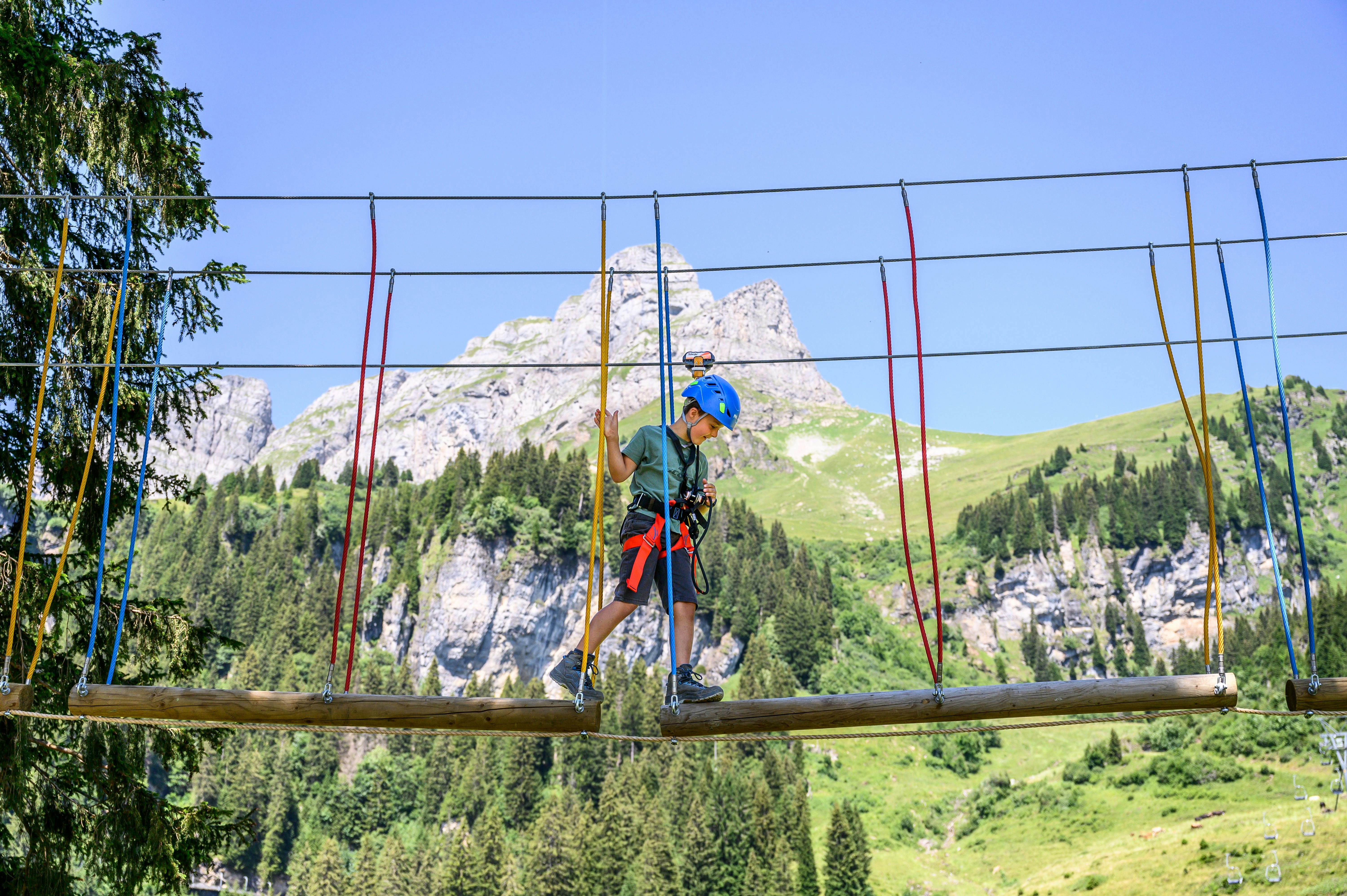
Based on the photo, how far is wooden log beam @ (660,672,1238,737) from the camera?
566 cm

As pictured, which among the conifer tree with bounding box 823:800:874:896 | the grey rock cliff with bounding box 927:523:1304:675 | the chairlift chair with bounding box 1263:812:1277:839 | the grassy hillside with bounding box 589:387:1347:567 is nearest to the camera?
the chairlift chair with bounding box 1263:812:1277:839

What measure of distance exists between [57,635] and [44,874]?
6.08ft

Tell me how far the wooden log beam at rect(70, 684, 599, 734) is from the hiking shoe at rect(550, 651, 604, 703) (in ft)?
0.32

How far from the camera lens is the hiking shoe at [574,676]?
19.3ft

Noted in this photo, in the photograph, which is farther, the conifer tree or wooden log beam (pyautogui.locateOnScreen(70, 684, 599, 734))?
the conifer tree

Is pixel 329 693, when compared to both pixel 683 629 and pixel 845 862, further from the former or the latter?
pixel 845 862

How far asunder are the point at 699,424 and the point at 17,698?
4.07 m

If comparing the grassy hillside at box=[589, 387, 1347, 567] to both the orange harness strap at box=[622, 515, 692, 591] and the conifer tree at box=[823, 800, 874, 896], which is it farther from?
the orange harness strap at box=[622, 515, 692, 591]

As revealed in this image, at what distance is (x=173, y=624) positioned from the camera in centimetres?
962

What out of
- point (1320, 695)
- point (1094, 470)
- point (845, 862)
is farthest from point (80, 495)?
point (1094, 470)

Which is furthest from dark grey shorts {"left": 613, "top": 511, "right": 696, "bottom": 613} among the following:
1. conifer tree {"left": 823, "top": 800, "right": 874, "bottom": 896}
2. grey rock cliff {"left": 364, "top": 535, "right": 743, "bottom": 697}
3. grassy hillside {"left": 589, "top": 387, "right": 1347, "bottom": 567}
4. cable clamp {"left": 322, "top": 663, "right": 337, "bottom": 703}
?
grassy hillside {"left": 589, "top": 387, "right": 1347, "bottom": 567}

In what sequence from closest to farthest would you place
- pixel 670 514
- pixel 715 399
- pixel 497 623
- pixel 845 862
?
pixel 670 514
pixel 715 399
pixel 845 862
pixel 497 623

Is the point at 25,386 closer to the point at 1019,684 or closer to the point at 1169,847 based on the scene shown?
the point at 1019,684

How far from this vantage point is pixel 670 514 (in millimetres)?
5859
